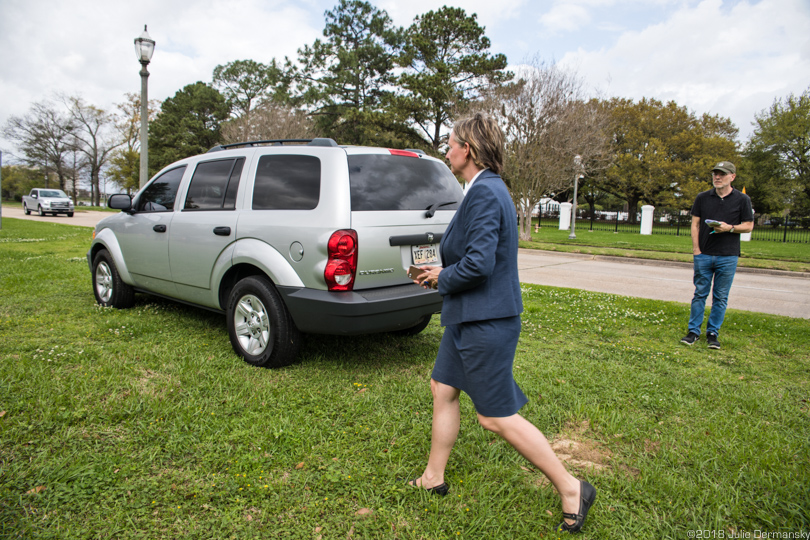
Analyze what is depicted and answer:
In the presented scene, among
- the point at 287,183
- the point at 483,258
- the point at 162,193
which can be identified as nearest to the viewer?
the point at 483,258

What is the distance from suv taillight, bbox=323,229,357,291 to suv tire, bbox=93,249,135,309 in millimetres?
3560

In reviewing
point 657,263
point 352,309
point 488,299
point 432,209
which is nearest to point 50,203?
point 657,263

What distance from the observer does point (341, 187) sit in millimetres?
3777

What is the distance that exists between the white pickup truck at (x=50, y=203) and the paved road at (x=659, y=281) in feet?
107

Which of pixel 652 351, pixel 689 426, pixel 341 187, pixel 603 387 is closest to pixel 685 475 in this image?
pixel 689 426

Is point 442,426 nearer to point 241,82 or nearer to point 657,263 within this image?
point 657,263

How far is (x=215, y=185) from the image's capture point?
4.68 metres

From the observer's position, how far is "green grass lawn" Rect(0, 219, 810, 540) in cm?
237

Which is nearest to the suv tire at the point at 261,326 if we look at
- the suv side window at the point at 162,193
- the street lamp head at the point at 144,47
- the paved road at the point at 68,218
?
the suv side window at the point at 162,193

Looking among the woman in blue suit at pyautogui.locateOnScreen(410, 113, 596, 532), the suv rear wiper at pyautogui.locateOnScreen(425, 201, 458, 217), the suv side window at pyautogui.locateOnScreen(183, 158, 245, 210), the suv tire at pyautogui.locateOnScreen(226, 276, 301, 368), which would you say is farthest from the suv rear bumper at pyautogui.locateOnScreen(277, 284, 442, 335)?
the woman in blue suit at pyautogui.locateOnScreen(410, 113, 596, 532)

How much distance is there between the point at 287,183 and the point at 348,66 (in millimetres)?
38577

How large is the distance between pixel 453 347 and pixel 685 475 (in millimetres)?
1550

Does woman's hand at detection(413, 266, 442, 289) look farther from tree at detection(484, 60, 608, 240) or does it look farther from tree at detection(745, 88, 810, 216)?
tree at detection(745, 88, 810, 216)

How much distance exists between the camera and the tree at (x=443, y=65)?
112 ft
